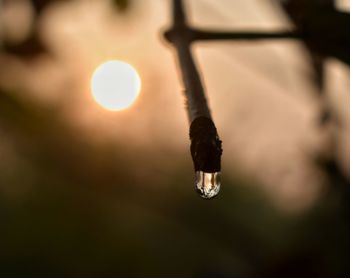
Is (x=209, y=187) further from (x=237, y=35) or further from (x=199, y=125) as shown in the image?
(x=237, y=35)

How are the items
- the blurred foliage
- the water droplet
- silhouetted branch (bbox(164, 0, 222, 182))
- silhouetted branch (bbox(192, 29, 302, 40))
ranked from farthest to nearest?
the blurred foliage, silhouetted branch (bbox(192, 29, 302, 40)), the water droplet, silhouetted branch (bbox(164, 0, 222, 182))

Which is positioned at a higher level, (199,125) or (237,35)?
(237,35)

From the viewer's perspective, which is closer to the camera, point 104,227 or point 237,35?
point 237,35

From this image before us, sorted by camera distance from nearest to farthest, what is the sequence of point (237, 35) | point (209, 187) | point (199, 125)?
point (199, 125), point (209, 187), point (237, 35)

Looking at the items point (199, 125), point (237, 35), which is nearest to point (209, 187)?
point (199, 125)

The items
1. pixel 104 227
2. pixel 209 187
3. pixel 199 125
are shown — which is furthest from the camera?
pixel 104 227

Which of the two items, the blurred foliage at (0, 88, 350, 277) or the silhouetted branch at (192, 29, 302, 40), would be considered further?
the blurred foliage at (0, 88, 350, 277)

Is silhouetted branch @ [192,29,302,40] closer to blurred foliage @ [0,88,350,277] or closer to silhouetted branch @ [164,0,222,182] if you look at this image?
silhouetted branch @ [164,0,222,182]

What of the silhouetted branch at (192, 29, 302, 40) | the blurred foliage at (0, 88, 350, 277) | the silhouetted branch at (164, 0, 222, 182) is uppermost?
the blurred foliage at (0, 88, 350, 277)

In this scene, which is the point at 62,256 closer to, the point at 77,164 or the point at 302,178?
the point at 77,164

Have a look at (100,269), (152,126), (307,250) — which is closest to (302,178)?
(307,250)

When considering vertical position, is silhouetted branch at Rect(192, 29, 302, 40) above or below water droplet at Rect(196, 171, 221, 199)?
above

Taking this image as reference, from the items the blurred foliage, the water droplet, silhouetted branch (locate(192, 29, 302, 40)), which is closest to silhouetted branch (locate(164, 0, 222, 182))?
the water droplet
